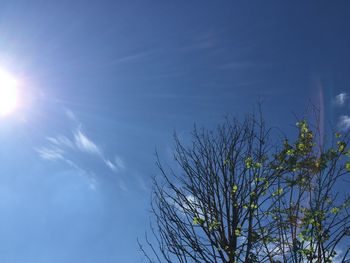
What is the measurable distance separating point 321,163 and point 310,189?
55 centimetres

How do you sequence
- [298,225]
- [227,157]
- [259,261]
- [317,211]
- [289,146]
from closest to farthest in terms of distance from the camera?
[317,211] < [298,225] < [259,261] < [289,146] < [227,157]

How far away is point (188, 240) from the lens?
297 inches

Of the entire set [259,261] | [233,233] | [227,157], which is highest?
[227,157]

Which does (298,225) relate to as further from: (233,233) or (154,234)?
(154,234)

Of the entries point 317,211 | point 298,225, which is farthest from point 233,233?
point 317,211

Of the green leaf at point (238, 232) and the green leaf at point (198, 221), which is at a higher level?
the green leaf at point (198, 221)

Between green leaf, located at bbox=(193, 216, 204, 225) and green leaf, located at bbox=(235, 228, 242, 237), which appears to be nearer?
green leaf, located at bbox=(235, 228, 242, 237)

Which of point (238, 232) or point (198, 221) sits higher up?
point (198, 221)

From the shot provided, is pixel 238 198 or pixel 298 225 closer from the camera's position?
pixel 298 225

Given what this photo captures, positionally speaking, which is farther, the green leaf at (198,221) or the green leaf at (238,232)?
the green leaf at (198,221)

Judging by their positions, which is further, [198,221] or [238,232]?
[198,221]

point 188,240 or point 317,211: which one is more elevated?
point 188,240


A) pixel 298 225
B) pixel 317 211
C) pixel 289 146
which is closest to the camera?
pixel 317 211

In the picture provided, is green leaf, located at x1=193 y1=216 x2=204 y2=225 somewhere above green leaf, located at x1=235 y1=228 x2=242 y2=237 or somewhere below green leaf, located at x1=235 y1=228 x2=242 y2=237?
above
